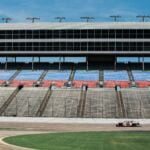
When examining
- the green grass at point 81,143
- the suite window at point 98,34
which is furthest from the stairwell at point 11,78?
the green grass at point 81,143

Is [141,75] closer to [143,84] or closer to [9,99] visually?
[143,84]

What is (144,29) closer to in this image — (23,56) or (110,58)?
(110,58)

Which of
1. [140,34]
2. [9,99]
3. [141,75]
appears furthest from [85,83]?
[9,99]

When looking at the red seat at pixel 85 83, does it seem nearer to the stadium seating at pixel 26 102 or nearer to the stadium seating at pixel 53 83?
the stadium seating at pixel 53 83

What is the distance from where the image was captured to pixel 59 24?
106438 mm

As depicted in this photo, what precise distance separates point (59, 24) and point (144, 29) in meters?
18.4

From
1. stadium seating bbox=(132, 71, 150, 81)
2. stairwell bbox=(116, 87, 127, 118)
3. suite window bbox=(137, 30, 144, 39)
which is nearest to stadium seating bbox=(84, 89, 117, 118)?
stairwell bbox=(116, 87, 127, 118)

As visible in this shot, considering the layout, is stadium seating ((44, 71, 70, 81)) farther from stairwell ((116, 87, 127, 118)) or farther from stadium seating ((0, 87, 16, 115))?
stairwell ((116, 87, 127, 118))

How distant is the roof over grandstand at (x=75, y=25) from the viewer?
341ft

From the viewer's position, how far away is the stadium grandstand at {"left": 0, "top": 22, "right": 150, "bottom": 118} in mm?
90375

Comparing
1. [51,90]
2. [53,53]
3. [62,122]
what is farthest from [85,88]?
[62,122]

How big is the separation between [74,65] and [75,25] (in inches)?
404

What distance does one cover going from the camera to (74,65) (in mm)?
111500

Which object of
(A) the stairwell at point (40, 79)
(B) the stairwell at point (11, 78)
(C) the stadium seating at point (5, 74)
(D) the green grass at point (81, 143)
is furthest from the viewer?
(C) the stadium seating at point (5, 74)
